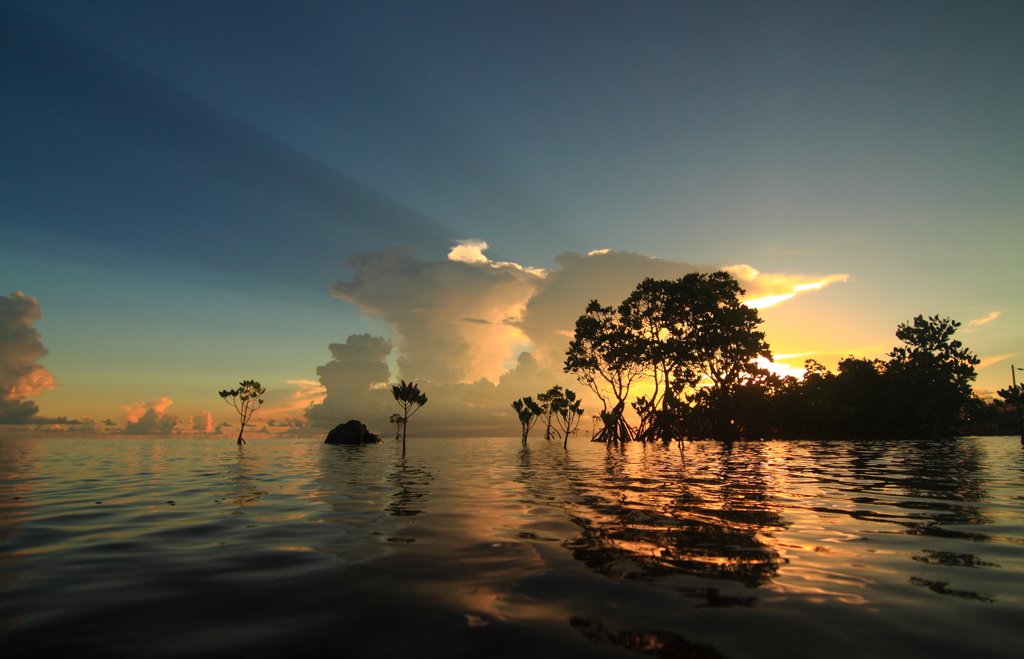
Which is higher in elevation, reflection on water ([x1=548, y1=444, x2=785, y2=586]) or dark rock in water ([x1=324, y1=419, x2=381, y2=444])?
reflection on water ([x1=548, y1=444, x2=785, y2=586])

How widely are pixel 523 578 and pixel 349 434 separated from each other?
7975cm

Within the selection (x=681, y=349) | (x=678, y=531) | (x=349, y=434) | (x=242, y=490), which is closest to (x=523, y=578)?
(x=678, y=531)

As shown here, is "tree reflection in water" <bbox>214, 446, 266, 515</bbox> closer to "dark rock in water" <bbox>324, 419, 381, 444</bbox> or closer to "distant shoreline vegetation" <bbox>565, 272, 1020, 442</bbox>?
"distant shoreline vegetation" <bbox>565, 272, 1020, 442</bbox>

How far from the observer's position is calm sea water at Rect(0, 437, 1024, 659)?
3.03m

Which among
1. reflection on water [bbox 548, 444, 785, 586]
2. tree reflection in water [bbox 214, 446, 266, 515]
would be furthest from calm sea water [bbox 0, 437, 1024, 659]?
tree reflection in water [bbox 214, 446, 266, 515]

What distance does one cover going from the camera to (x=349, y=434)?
77688 millimetres

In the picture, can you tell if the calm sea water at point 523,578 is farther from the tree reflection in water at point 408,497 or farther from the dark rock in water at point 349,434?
the dark rock in water at point 349,434

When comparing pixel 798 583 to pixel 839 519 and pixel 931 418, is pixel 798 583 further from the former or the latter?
pixel 931 418

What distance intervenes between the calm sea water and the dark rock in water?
71828 millimetres

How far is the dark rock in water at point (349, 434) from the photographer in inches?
3051

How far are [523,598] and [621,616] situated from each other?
0.88 m

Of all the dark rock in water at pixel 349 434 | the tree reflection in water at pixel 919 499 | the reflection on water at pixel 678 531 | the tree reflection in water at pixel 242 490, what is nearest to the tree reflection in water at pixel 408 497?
the tree reflection in water at pixel 242 490

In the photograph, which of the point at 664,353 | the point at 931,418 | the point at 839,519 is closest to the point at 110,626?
the point at 839,519

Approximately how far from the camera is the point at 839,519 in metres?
7.28
